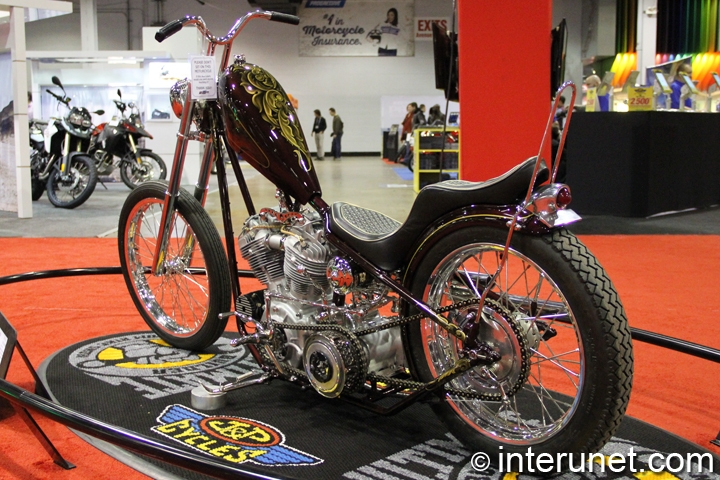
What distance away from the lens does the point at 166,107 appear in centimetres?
1255

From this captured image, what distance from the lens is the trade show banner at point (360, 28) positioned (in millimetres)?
23953

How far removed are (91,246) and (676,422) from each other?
4.67m

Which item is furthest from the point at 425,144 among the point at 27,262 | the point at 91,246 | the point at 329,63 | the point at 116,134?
→ the point at 329,63

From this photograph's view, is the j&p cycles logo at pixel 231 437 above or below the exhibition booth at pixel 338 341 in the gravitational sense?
below

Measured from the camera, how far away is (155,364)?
280cm

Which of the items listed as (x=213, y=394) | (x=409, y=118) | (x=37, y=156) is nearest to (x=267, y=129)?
(x=213, y=394)

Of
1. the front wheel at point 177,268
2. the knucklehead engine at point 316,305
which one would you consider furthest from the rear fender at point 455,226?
the front wheel at point 177,268

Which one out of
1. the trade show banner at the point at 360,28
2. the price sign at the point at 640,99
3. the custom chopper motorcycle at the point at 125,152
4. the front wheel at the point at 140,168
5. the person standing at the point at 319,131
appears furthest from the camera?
the trade show banner at the point at 360,28

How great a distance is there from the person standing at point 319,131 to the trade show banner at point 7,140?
14875mm

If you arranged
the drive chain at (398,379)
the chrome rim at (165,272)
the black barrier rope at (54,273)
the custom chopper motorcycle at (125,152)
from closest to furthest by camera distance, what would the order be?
1. the drive chain at (398,379)
2. the chrome rim at (165,272)
3. the black barrier rope at (54,273)
4. the custom chopper motorcycle at (125,152)

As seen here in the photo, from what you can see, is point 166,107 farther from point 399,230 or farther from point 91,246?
point 399,230

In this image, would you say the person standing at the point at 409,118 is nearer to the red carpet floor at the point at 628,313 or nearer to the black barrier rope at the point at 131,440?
the red carpet floor at the point at 628,313

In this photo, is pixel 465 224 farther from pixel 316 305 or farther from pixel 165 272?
pixel 165 272
